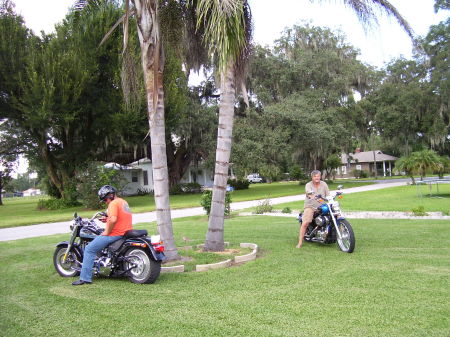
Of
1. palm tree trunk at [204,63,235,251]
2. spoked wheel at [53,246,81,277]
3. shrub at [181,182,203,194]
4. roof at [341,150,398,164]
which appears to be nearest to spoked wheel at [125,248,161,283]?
spoked wheel at [53,246,81,277]

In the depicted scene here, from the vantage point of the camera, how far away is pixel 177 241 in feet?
32.5

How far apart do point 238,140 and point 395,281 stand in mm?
26938

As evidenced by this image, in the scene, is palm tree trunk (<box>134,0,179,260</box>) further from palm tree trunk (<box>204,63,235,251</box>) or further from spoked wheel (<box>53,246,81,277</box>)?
spoked wheel (<box>53,246,81,277</box>)

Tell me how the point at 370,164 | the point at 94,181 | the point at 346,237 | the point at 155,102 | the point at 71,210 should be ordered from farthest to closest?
the point at 370,164 → the point at 71,210 → the point at 94,181 → the point at 346,237 → the point at 155,102

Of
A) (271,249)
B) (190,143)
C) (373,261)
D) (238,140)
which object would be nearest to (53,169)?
(190,143)

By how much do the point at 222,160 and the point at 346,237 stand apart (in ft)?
8.65

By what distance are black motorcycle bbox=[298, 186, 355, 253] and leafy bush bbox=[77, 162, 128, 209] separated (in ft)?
55.5

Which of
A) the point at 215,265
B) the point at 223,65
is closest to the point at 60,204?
the point at 215,265

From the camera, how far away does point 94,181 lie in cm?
2344

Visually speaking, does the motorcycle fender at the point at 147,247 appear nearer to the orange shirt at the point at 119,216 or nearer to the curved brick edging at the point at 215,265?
the orange shirt at the point at 119,216

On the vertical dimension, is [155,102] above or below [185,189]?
above

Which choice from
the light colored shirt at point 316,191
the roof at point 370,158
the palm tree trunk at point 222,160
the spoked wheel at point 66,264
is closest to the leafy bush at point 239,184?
the roof at point 370,158

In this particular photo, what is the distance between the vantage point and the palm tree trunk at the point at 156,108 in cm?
714

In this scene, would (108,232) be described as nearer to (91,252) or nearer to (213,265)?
(91,252)
